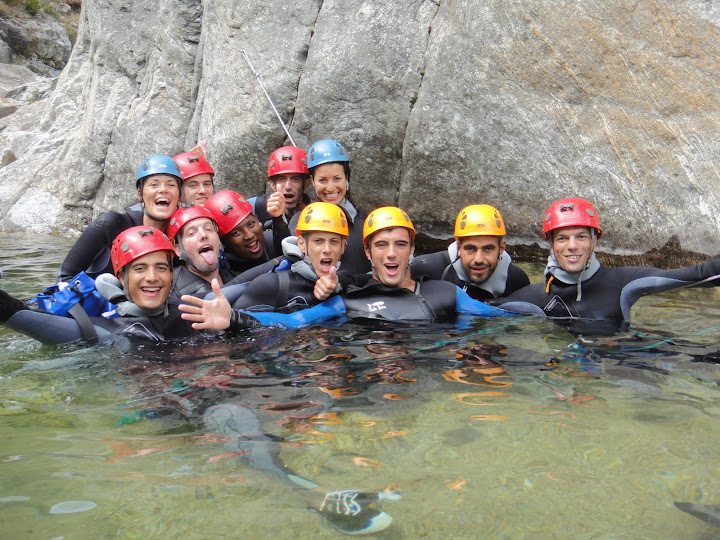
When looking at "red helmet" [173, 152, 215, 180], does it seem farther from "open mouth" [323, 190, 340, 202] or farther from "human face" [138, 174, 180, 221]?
"open mouth" [323, 190, 340, 202]

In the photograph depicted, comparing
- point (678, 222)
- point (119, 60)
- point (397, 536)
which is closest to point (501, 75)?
point (678, 222)

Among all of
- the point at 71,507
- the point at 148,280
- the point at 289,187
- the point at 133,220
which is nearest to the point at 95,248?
the point at 133,220

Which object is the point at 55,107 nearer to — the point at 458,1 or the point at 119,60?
the point at 119,60

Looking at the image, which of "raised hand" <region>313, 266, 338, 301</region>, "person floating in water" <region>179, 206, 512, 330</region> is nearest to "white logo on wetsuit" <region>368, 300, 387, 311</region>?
"person floating in water" <region>179, 206, 512, 330</region>

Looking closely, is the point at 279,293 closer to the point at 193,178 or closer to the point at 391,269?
the point at 391,269

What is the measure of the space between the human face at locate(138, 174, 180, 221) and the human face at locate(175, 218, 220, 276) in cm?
88

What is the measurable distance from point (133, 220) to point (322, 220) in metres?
2.73

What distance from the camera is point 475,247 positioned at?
6.54m

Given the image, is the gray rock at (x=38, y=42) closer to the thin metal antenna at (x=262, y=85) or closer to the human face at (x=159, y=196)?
the thin metal antenna at (x=262, y=85)

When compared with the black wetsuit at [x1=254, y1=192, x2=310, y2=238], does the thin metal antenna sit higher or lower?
higher

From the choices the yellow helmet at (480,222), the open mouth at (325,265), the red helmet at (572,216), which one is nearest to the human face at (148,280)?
the open mouth at (325,265)

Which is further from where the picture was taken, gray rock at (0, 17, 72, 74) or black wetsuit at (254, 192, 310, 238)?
gray rock at (0, 17, 72, 74)

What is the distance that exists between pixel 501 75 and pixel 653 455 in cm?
686

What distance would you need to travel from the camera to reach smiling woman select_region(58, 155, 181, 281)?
23.5 ft
